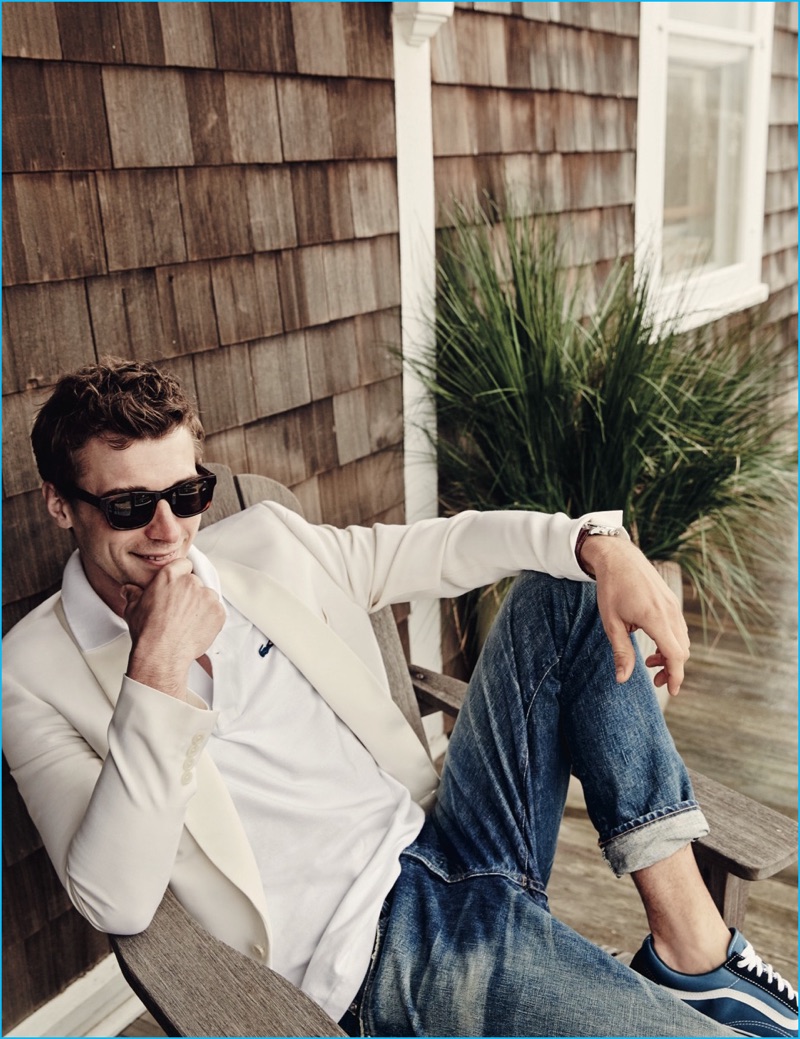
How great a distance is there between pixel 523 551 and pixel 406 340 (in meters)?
1.15

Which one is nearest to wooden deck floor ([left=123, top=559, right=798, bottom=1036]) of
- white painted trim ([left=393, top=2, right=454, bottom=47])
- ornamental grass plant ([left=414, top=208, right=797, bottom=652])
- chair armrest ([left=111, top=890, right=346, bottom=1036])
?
ornamental grass plant ([left=414, top=208, right=797, bottom=652])

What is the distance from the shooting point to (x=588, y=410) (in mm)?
2471

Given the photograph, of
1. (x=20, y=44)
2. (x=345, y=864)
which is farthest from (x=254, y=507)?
(x=20, y=44)

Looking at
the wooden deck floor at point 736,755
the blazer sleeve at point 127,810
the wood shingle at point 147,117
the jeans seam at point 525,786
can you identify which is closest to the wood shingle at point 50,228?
the wood shingle at point 147,117

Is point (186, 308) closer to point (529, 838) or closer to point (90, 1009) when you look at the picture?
point (529, 838)

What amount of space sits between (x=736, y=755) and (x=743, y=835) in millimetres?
1427

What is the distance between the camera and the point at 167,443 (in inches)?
52.3

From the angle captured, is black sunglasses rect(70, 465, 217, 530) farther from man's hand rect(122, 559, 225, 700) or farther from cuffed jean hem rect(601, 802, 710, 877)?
cuffed jean hem rect(601, 802, 710, 877)

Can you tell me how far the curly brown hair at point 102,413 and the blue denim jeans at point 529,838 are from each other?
22.7 inches

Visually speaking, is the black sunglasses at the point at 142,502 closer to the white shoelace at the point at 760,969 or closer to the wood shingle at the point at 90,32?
the wood shingle at the point at 90,32

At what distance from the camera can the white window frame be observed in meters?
3.62

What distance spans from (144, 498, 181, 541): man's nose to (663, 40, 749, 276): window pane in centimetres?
318

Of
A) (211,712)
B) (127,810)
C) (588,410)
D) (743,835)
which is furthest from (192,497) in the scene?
(588,410)

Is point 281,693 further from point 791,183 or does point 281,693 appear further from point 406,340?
point 791,183
